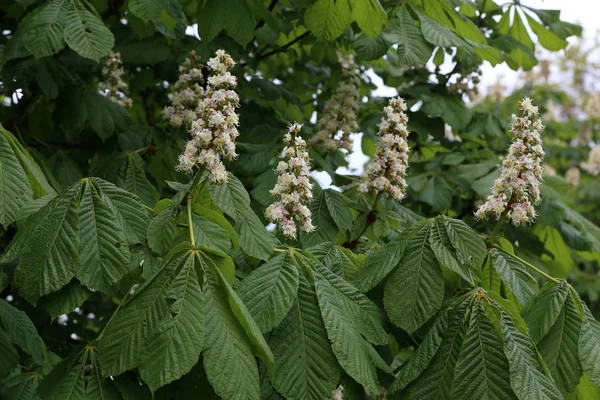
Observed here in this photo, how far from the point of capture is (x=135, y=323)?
5.71ft

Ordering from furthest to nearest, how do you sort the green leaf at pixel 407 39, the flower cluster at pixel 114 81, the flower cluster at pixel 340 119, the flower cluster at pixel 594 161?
1. the flower cluster at pixel 594 161
2. the flower cluster at pixel 114 81
3. the flower cluster at pixel 340 119
4. the green leaf at pixel 407 39

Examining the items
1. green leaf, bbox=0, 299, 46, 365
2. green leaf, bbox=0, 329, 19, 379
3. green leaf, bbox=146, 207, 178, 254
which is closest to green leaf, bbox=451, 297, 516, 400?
green leaf, bbox=146, 207, 178, 254

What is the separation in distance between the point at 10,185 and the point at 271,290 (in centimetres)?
80

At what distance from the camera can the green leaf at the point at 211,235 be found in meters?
1.89

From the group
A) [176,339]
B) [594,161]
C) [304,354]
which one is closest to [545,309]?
[304,354]

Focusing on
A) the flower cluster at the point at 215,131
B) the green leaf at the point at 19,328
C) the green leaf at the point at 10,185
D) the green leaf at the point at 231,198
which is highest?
the flower cluster at the point at 215,131

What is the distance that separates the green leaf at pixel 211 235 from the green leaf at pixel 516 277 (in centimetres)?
82

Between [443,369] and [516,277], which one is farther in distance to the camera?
[516,277]

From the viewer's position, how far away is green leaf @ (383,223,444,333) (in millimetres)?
1994

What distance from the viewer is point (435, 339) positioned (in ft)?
6.34

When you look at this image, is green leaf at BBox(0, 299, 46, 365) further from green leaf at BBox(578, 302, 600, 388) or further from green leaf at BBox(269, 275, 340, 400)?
green leaf at BBox(578, 302, 600, 388)

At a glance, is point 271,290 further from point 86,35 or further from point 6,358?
point 86,35

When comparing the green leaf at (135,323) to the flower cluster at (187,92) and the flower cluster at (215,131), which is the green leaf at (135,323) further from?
the flower cluster at (187,92)

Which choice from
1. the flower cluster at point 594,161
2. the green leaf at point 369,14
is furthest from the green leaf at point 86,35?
the flower cluster at point 594,161
